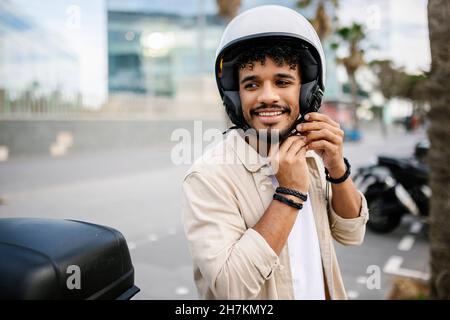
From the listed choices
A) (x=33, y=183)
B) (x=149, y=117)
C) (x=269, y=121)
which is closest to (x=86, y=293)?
(x=269, y=121)

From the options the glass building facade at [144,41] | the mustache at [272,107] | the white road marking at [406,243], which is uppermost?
the glass building facade at [144,41]

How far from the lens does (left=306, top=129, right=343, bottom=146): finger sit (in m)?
1.18

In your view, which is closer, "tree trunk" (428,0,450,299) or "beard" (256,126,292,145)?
"beard" (256,126,292,145)

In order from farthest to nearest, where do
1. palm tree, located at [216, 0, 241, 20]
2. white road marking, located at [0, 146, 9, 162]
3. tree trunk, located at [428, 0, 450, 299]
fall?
palm tree, located at [216, 0, 241, 20] → white road marking, located at [0, 146, 9, 162] → tree trunk, located at [428, 0, 450, 299]

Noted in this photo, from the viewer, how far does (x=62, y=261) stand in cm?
112

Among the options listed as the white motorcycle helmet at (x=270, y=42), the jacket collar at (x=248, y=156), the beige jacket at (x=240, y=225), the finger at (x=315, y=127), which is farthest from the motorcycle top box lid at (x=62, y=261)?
the finger at (x=315, y=127)

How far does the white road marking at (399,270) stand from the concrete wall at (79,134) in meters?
8.71

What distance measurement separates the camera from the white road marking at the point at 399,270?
3.90 metres

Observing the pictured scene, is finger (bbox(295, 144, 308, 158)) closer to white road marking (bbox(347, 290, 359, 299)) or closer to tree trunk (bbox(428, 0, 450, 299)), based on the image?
tree trunk (bbox(428, 0, 450, 299))

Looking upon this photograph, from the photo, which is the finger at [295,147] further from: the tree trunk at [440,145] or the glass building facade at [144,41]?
the glass building facade at [144,41]

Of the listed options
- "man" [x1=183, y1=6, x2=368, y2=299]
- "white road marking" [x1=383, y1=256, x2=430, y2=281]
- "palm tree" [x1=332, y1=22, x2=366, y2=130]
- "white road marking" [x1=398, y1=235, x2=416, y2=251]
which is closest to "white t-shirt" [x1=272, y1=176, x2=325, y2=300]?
"man" [x1=183, y1=6, x2=368, y2=299]

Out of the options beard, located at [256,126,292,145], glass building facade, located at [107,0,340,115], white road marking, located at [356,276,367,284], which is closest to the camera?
beard, located at [256,126,292,145]
